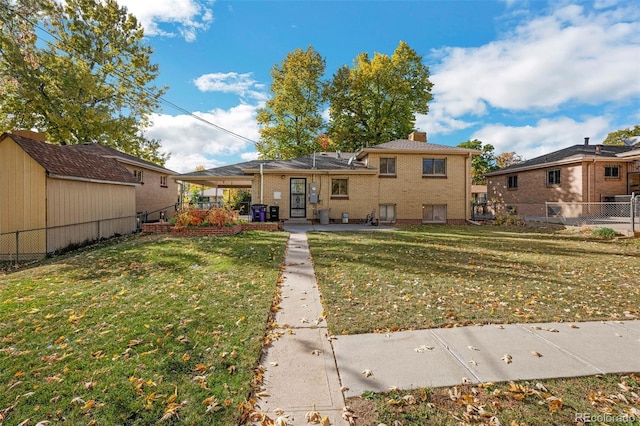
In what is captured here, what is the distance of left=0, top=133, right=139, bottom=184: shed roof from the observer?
979cm

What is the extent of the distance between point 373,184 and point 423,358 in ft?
51.0

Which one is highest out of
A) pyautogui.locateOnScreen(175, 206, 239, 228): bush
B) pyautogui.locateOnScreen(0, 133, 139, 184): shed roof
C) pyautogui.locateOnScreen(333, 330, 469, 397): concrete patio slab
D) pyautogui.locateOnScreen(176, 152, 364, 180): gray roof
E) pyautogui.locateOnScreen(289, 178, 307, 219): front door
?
pyautogui.locateOnScreen(176, 152, 364, 180): gray roof

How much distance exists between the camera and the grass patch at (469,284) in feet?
Answer: 13.7

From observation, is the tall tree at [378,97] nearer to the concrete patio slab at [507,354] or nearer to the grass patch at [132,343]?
the grass patch at [132,343]

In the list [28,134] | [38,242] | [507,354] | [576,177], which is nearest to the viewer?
[507,354]

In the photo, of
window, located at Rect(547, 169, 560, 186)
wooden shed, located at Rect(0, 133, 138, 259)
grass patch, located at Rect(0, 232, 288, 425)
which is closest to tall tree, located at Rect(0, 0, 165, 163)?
wooden shed, located at Rect(0, 133, 138, 259)

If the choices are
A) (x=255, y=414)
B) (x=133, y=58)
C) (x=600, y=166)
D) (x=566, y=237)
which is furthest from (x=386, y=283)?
(x=133, y=58)

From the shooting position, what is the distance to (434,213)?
1906cm

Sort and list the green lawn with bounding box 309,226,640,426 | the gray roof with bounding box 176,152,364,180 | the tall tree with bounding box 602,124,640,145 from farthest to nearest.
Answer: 1. the tall tree with bounding box 602,124,640,145
2. the gray roof with bounding box 176,152,364,180
3. the green lawn with bounding box 309,226,640,426

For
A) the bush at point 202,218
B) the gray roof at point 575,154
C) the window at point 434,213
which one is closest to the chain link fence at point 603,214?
the gray roof at point 575,154

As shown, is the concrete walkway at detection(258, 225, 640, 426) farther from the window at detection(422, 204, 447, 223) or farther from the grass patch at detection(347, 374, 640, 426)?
the window at detection(422, 204, 447, 223)

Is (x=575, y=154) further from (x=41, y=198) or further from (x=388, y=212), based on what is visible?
(x=41, y=198)

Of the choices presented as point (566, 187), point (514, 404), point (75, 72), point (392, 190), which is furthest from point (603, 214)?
point (75, 72)

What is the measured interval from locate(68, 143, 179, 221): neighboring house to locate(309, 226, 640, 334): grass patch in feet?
50.9
